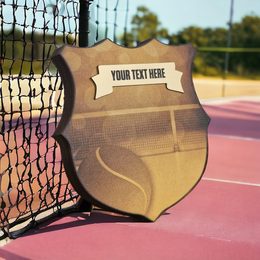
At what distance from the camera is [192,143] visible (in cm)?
480

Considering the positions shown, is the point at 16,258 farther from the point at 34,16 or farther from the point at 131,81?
the point at 34,16

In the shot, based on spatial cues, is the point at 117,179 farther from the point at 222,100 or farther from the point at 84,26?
the point at 222,100

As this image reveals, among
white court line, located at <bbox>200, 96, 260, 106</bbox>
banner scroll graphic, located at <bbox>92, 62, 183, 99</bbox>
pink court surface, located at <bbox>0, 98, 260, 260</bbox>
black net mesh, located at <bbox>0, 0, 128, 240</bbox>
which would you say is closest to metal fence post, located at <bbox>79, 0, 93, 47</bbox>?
black net mesh, located at <bbox>0, 0, 128, 240</bbox>

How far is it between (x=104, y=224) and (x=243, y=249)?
47.3 inches

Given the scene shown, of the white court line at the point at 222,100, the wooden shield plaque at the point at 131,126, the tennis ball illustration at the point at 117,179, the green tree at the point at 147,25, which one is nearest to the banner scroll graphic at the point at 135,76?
the wooden shield plaque at the point at 131,126

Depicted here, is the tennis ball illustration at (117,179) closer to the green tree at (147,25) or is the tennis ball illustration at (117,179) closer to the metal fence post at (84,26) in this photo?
the metal fence post at (84,26)

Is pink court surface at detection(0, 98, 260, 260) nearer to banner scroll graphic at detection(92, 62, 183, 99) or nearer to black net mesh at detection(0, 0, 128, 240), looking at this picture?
black net mesh at detection(0, 0, 128, 240)

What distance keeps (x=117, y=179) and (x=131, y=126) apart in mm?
468

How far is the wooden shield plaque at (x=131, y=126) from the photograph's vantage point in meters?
4.11

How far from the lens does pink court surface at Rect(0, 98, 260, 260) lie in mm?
3961

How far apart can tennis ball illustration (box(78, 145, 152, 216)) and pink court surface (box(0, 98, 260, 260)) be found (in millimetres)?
224

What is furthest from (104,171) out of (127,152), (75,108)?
(75,108)

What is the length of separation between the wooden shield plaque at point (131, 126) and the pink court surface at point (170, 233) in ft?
0.79

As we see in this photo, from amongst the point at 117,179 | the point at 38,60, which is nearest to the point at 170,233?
the point at 117,179
